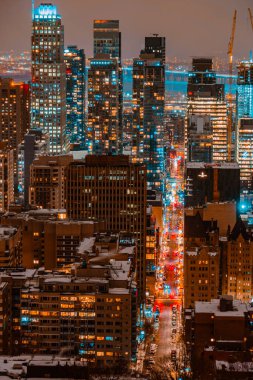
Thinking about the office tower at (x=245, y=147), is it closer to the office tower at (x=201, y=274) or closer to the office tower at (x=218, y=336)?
the office tower at (x=201, y=274)

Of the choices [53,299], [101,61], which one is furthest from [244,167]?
[53,299]

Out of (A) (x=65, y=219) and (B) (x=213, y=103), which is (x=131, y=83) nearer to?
(B) (x=213, y=103)

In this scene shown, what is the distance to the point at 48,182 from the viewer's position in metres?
47.5

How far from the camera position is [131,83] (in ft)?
228

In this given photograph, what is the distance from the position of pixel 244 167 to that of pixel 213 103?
7.84 m

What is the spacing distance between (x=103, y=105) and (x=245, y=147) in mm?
8130

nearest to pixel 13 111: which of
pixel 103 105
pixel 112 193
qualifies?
pixel 103 105

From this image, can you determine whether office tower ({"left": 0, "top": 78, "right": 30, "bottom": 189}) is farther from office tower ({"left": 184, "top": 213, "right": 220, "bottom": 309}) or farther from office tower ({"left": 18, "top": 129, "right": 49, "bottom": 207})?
office tower ({"left": 184, "top": 213, "right": 220, "bottom": 309})

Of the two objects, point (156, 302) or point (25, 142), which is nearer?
point (156, 302)

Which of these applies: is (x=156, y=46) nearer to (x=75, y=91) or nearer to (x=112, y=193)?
(x=75, y=91)

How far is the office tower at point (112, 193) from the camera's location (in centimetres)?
3694

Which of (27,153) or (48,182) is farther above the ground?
(27,153)

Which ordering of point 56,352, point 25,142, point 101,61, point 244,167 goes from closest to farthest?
point 56,352 < point 25,142 < point 244,167 < point 101,61

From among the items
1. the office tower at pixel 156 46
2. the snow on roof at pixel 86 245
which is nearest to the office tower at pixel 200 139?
the office tower at pixel 156 46
